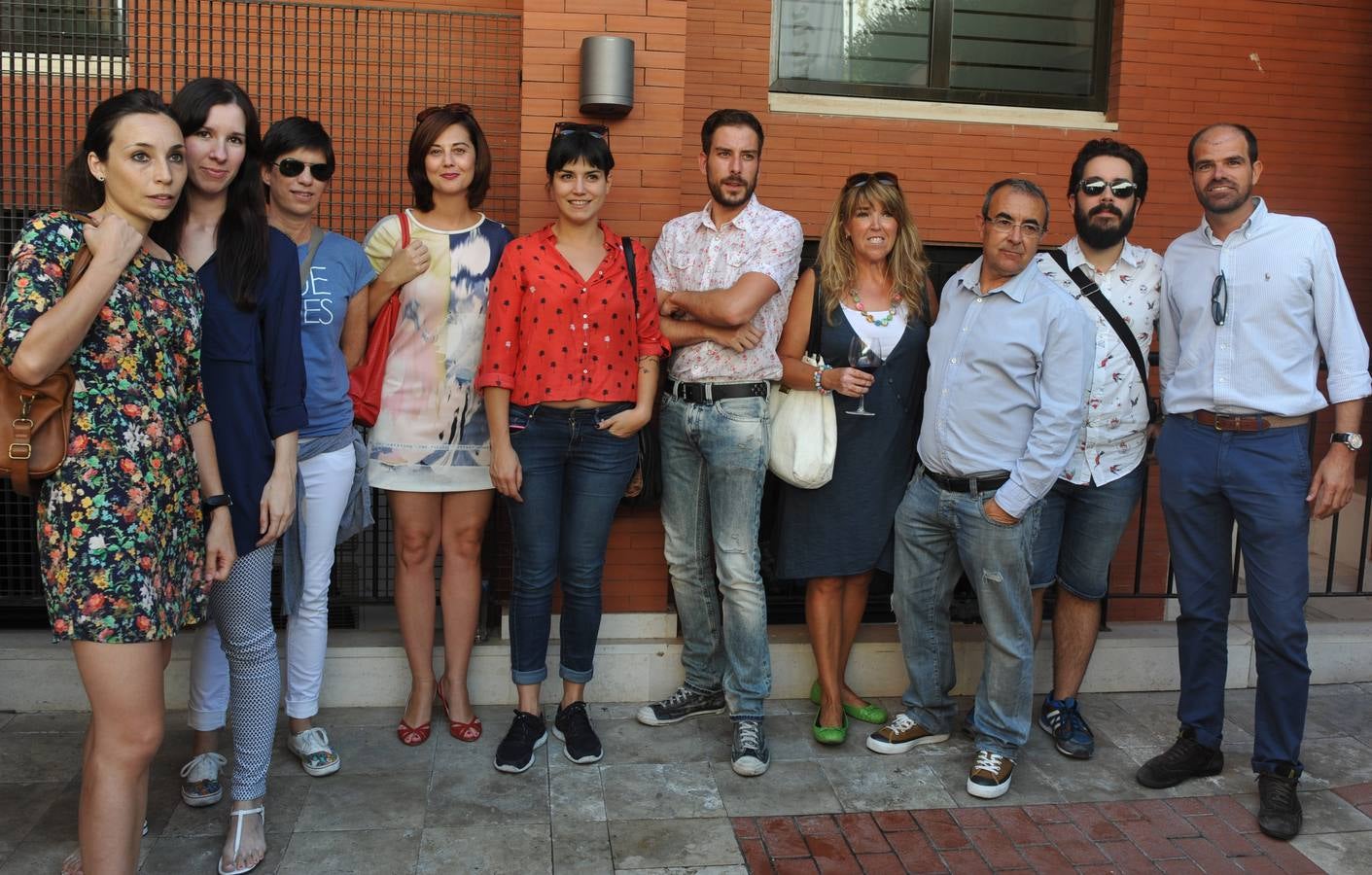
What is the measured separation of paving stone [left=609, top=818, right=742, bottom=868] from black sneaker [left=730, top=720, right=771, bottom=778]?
33 cm

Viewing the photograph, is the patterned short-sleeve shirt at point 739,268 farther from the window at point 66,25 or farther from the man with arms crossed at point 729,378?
the window at point 66,25

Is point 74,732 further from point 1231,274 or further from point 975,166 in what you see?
point 975,166

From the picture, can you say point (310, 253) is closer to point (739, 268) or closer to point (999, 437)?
point (739, 268)

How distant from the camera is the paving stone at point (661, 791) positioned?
12.5 feet

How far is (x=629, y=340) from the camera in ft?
13.2

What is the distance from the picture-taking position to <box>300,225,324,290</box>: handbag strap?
12.4ft

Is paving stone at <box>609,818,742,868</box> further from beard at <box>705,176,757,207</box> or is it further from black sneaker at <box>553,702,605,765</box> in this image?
beard at <box>705,176,757,207</box>

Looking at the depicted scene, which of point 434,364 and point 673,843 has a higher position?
point 434,364

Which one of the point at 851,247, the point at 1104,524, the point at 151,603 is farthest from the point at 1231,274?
the point at 151,603

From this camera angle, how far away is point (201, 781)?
3748 millimetres

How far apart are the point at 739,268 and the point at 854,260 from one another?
0.46 metres

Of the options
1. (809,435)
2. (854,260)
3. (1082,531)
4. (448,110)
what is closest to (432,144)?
(448,110)

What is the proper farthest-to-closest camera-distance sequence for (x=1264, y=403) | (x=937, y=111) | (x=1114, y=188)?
1. (x=937, y=111)
2. (x=1114, y=188)
3. (x=1264, y=403)

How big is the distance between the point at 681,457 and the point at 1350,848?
104 inches
